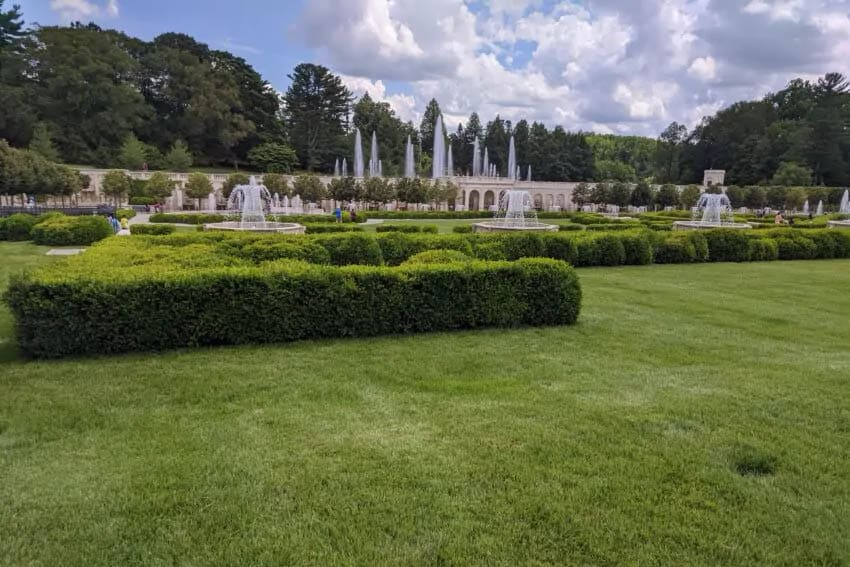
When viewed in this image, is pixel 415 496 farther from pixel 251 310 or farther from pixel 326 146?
pixel 326 146

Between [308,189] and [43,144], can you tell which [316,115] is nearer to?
[308,189]

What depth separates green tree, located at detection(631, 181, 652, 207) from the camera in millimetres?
48331

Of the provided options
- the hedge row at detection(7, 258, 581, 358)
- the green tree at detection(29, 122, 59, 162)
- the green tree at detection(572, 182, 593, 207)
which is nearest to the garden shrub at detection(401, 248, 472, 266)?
the hedge row at detection(7, 258, 581, 358)

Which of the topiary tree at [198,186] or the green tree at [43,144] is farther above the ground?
the green tree at [43,144]

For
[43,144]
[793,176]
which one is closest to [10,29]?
[43,144]

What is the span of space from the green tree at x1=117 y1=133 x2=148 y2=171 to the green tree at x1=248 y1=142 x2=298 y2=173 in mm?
12487

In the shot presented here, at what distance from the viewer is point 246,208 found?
61.5ft

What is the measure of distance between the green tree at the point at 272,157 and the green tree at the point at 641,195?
36.9m

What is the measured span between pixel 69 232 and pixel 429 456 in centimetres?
1749

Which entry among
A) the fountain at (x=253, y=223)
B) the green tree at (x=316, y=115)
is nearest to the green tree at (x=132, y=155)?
the green tree at (x=316, y=115)

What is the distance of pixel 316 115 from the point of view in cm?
6756

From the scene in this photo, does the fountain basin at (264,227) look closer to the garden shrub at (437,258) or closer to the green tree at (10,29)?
the garden shrub at (437,258)

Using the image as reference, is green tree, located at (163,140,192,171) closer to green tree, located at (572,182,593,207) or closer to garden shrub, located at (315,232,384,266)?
green tree, located at (572,182,593,207)

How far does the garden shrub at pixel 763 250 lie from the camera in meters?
16.6
